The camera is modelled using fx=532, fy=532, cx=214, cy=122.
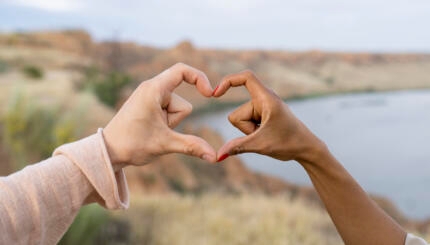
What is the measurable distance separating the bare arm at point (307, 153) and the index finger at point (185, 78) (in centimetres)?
5

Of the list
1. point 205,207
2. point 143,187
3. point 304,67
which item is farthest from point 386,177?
point 304,67

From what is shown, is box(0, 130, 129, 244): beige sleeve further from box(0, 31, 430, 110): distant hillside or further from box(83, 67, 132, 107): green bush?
box(0, 31, 430, 110): distant hillside

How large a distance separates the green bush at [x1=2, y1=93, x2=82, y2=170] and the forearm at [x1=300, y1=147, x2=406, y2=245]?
3.75 m

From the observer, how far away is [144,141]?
1143mm

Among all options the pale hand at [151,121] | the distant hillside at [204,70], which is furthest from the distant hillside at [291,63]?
the pale hand at [151,121]

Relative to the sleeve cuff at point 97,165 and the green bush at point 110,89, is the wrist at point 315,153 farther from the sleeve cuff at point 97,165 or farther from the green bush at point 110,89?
the green bush at point 110,89

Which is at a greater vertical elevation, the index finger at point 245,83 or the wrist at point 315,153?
the index finger at point 245,83

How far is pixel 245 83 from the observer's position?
1001mm

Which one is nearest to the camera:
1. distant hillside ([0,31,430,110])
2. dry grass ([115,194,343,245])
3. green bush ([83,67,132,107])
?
dry grass ([115,194,343,245])

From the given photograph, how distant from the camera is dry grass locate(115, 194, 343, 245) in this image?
4.22 meters

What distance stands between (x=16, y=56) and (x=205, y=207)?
18.4 metres

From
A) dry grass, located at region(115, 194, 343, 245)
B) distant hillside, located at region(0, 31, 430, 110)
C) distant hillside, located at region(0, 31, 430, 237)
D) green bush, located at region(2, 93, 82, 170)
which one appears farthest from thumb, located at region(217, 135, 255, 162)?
distant hillside, located at region(0, 31, 430, 110)

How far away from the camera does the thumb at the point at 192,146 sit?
104cm

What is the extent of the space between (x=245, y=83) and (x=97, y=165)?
369 mm
